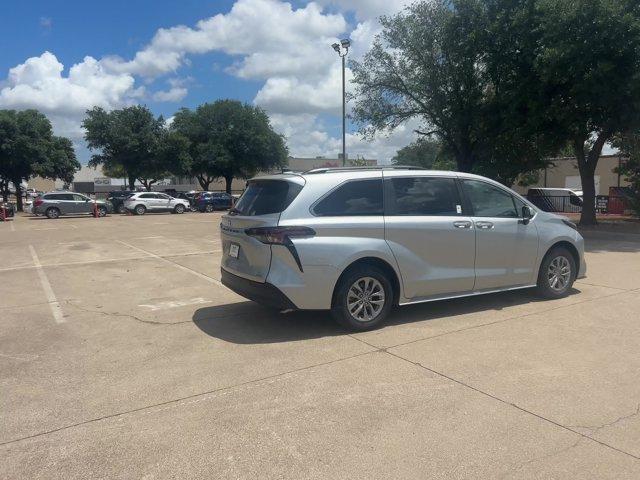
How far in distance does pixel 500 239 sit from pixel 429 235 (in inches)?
46.6

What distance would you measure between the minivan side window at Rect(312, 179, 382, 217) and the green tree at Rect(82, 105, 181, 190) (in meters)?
38.5

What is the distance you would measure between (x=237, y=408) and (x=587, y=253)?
10.8m

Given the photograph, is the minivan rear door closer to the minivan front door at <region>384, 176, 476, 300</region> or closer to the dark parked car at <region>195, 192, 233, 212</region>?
the minivan front door at <region>384, 176, 476, 300</region>

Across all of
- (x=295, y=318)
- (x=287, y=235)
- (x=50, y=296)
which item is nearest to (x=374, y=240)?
(x=287, y=235)

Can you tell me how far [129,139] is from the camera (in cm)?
4116

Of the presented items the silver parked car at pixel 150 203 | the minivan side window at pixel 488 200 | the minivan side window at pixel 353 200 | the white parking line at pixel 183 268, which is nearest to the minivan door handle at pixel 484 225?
the minivan side window at pixel 488 200

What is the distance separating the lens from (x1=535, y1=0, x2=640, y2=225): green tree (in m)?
14.7

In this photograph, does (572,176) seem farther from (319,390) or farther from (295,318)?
(319,390)

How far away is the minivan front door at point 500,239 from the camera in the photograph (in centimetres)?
679

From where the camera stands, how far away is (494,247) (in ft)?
22.5

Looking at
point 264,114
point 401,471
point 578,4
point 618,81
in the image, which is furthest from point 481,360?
point 264,114

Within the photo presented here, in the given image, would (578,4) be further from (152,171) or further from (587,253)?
(152,171)

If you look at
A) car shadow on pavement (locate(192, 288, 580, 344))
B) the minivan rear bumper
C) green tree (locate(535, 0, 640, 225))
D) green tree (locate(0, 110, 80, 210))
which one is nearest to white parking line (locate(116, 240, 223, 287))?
car shadow on pavement (locate(192, 288, 580, 344))

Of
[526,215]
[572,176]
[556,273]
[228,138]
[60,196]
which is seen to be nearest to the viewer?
[526,215]
